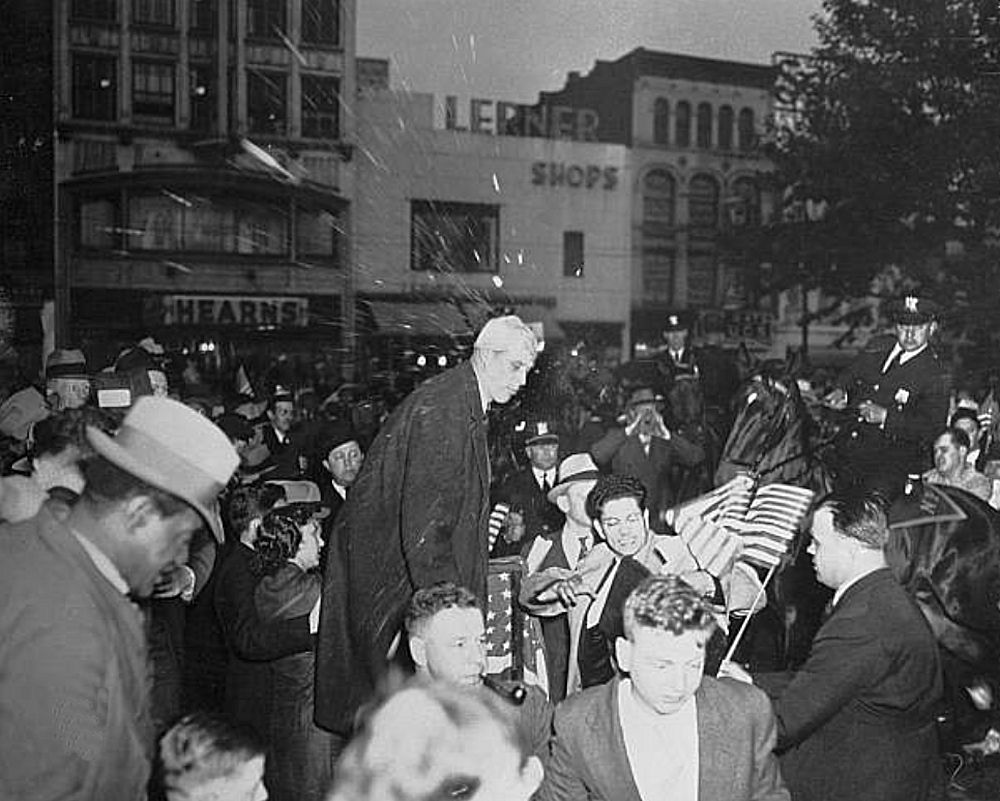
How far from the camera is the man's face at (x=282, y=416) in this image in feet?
31.5

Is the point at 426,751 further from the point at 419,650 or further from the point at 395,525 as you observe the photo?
the point at 395,525

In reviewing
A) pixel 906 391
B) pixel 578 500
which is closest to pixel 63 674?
pixel 578 500

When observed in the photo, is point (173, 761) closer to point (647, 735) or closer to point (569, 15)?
point (647, 735)

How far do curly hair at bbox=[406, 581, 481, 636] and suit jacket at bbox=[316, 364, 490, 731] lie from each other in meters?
0.38

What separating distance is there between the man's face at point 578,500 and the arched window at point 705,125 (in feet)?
95.2

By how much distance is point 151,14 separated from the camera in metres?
23.7

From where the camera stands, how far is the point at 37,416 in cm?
738

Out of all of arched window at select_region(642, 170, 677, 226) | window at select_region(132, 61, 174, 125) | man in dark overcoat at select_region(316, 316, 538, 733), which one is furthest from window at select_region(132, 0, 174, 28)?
man in dark overcoat at select_region(316, 316, 538, 733)

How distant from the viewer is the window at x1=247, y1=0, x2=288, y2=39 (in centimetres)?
2477

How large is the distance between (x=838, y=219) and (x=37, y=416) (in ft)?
62.9

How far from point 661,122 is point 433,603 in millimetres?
30673

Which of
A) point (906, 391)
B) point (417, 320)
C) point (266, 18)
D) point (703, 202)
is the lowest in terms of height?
point (906, 391)

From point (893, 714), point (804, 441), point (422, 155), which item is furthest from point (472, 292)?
point (893, 714)

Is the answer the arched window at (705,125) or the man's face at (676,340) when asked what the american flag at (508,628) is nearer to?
the man's face at (676,340)
